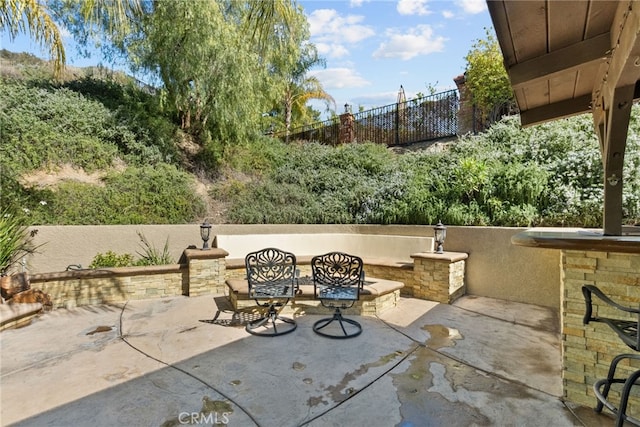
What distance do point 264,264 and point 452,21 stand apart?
4.64 metres

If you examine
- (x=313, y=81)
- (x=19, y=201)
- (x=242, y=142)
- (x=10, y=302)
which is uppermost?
(x=313, y=81)

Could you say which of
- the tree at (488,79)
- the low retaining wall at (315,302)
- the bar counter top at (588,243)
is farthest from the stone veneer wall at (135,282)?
the tree at (488,79)

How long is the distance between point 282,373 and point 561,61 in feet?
10.9

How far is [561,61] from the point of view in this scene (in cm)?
240

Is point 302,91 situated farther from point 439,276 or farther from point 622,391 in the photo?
point 622,391

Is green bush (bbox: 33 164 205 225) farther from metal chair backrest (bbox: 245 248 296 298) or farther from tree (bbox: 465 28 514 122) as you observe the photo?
tree (bbox: 465 28 514 122)

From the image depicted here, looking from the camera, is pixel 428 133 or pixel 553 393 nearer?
pixel 553 393

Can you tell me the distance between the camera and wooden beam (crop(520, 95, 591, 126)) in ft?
10.6

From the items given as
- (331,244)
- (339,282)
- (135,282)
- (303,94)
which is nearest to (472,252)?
(331,244)

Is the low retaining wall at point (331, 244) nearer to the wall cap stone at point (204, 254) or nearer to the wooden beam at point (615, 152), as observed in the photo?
the wall cap stone at point (204, 254)

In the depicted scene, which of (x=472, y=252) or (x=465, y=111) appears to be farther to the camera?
(x=465, y=111)

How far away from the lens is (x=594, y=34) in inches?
88.7

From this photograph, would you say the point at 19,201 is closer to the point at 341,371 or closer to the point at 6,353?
the point at 6,353

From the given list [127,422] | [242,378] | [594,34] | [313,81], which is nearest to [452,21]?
[594,34]
